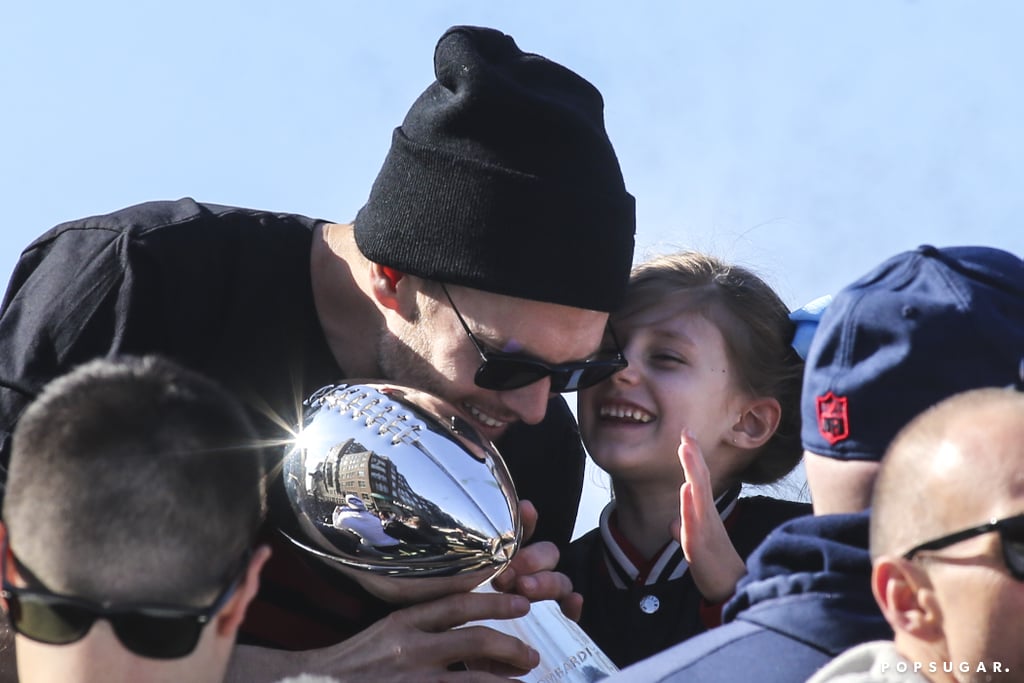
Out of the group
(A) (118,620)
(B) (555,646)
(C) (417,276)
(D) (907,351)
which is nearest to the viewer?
(A) (118,620)

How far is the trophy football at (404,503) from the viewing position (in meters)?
2.75

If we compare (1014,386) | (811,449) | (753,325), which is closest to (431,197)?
(753,325)

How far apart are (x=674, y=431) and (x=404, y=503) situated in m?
1.12

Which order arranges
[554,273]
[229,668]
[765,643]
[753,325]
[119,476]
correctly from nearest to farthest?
[119,476] < [765,643] < [229,668] < [554,273] < [753,325]

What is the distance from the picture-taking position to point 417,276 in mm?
3434

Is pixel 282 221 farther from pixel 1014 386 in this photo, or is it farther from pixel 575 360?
pixel 1014 386

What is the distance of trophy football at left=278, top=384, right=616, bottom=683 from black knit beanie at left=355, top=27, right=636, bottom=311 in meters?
0.55

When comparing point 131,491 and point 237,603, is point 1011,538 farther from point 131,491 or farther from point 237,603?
point 131,491

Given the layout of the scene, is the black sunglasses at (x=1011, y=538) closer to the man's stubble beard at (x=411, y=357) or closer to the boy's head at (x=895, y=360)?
the boy's head at (x=895, y=360)

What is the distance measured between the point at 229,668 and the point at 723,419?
61.8 inches

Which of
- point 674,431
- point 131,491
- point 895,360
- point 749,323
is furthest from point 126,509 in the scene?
point 749,323

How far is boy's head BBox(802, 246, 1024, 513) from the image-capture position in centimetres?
230

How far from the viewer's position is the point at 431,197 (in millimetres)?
3420

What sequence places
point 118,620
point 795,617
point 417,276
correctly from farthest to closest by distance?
point 417,276 → point 795,617 → point 118,620
